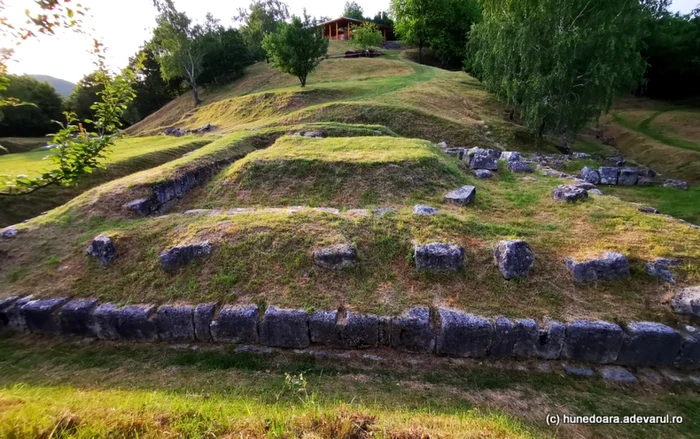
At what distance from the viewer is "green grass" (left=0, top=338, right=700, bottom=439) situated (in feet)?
9.84

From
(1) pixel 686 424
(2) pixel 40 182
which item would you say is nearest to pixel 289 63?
(2) pixel 40 182

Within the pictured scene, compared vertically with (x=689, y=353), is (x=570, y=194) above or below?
above

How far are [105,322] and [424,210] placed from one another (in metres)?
6.20

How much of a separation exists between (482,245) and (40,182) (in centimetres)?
623

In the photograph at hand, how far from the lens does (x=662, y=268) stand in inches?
231

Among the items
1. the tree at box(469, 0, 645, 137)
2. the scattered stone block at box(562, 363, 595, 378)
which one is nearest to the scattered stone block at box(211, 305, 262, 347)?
the scattered stone block at box(562, 363, 595, 378)

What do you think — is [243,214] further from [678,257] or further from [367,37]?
[367,37]

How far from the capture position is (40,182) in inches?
126

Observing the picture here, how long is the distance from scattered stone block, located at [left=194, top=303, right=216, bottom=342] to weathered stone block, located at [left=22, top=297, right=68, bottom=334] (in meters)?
2.50

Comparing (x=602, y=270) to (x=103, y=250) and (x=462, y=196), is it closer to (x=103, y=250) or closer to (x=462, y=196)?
(x=462, y=196)

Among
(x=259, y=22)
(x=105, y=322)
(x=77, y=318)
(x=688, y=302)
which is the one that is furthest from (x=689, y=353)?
(x=259, y=22)

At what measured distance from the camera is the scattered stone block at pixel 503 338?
5078mm

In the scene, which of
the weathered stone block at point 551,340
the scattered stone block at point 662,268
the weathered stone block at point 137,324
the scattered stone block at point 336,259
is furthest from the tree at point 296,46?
the weathered stone block at point 551,340

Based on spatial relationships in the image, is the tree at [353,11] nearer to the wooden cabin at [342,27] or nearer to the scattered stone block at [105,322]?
the wooden cabin at [342,27]
